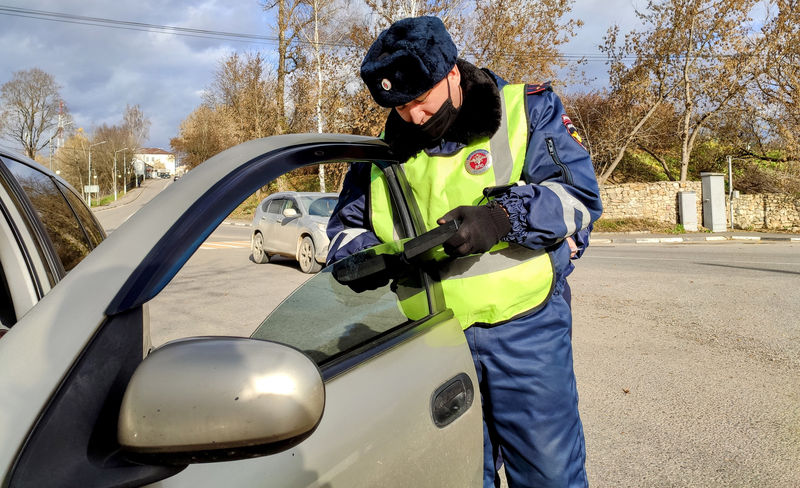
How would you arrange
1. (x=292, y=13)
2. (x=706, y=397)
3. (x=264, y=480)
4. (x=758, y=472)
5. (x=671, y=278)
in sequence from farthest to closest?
(x=292, y=13)
(x=671, y=278)
(x=706, y=397)
(x=758, y=472)
(x=264, y=480)

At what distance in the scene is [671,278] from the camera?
802 centimetres

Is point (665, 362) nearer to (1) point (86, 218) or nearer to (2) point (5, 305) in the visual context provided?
(1) point (86, 218)

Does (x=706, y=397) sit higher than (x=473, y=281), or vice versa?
(x=473, y=281)

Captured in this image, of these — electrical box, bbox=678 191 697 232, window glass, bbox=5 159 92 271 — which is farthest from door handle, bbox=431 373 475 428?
electrical box, bbox=678 191 697 232

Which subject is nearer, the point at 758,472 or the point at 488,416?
the point at 488,416

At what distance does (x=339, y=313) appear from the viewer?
1.32 meters

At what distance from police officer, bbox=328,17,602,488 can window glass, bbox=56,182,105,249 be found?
0.80 m

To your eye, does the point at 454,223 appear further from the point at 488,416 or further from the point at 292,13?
the point at 292,13

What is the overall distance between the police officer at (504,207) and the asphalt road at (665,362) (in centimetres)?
52

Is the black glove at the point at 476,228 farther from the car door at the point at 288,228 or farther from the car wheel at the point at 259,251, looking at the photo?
the car wheel at the point at 259,251

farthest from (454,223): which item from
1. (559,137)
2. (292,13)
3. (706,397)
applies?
(292,13)

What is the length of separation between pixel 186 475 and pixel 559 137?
1289 millimetres

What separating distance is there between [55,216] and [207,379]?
1.11 meters

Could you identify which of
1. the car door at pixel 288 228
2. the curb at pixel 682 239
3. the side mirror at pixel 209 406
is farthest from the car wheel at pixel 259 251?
the curb at pixel 682 239
